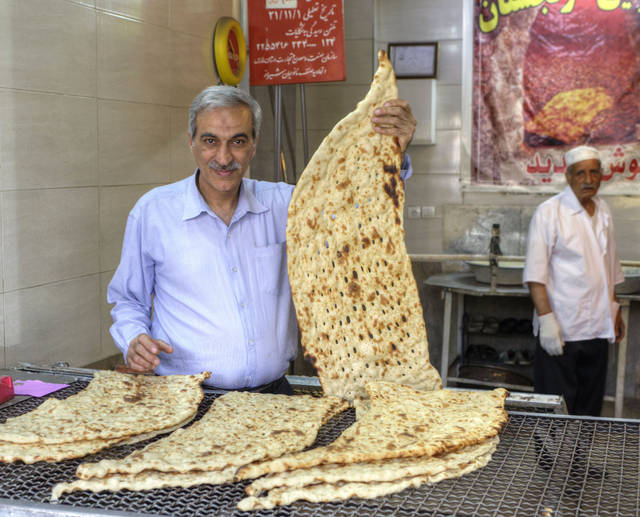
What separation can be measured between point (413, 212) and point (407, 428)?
14.5 feet

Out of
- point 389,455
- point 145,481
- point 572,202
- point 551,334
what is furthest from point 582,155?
point 145,481

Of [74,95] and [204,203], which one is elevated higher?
[74,95]

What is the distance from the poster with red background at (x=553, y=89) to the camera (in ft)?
17.2

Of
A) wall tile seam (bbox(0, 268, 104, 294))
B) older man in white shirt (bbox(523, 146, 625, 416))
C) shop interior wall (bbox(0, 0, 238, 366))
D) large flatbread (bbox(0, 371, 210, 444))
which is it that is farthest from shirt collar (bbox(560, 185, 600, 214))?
large flatbread (bbox(0, 371, 210, 444))

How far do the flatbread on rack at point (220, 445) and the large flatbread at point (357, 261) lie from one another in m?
0.19

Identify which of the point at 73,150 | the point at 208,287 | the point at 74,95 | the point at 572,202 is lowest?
the point at 208,287

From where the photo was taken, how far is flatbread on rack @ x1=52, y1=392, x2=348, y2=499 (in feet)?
4.07

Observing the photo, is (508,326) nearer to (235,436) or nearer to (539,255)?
(539,255)

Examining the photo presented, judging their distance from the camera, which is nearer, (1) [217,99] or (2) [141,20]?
(1) [217,99]

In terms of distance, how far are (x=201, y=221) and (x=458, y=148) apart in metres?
3.97

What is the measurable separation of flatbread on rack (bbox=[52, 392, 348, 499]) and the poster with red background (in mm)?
4324

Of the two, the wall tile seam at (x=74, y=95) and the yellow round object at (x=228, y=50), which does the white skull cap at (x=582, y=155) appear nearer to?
the yellow round object at (x=228, y=50)

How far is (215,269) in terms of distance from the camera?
205 centimetres

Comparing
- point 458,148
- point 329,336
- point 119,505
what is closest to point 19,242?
point 329,336
